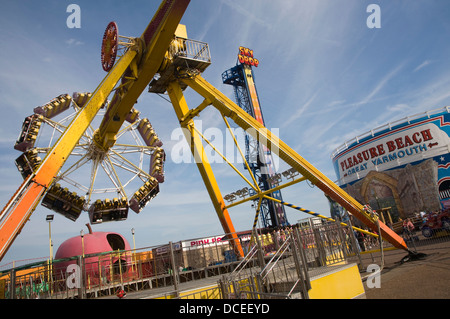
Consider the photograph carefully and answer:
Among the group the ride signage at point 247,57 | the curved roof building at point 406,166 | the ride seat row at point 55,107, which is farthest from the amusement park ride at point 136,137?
the ride signage at point 247,57

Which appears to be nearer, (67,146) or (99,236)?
(67,146)

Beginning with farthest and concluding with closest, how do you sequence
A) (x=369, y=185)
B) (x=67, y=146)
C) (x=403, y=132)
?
(x=369, y=185) < (x=403, y=132) < (x=67, y=146)

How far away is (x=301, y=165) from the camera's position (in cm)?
1205

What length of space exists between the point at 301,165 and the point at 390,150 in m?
22.6

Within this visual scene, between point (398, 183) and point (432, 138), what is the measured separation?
17.4 ft

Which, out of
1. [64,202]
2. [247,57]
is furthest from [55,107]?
[247,57]

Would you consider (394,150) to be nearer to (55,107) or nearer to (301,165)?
(301,165)

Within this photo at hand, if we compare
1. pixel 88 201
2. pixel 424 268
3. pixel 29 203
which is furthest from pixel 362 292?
pixel 88 201

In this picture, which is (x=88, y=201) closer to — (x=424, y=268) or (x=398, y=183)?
(x=424, y=268)

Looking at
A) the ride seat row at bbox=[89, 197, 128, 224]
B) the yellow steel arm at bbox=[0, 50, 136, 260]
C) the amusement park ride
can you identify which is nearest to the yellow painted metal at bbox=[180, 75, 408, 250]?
the amusement park ride

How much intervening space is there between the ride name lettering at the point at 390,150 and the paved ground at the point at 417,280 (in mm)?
20596

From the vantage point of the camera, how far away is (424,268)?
8875mm

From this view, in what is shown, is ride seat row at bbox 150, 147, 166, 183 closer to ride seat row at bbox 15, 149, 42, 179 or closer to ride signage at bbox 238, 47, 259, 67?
ride seat row at bbox 15, 149, 42, 179
